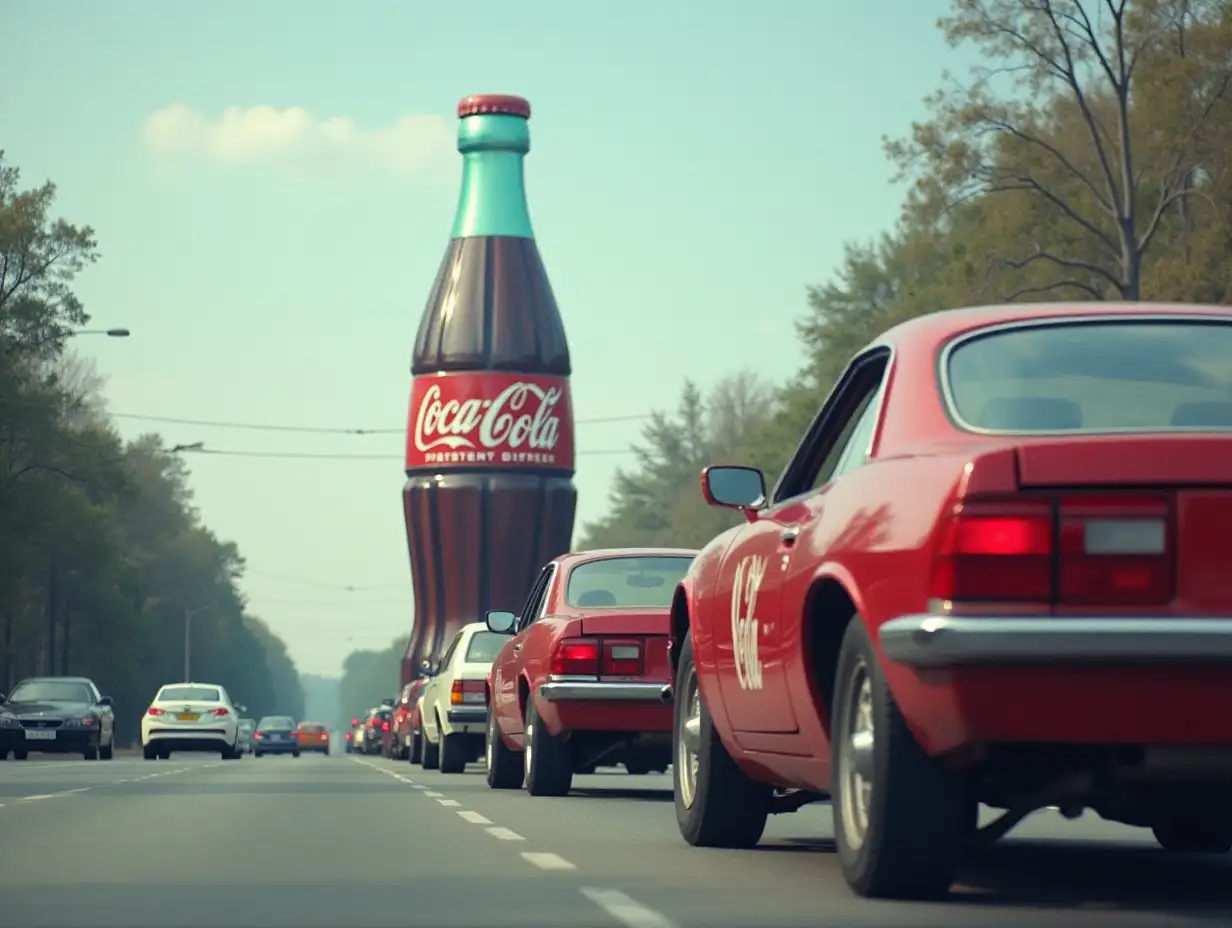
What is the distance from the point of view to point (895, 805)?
7.81 m

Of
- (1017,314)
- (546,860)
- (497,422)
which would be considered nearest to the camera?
(1017,314)

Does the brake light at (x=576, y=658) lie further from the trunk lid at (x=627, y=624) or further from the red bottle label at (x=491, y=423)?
the red bottle label at (x=491, y=423)

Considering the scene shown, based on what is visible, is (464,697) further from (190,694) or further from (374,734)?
(374,734)

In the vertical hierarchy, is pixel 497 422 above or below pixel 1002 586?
above

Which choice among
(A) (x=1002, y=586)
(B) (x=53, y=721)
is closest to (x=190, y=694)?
(B) (x=53, y=721)

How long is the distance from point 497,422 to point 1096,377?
57.2 meters

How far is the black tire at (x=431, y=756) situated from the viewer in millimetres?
29891

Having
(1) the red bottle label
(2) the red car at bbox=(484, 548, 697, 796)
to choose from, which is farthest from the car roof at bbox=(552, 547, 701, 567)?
(1) the red bottle label

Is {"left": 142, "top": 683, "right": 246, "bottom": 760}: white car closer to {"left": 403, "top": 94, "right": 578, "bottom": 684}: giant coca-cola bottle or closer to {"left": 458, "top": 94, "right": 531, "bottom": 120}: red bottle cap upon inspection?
{"left": 403, "top": 94, "right": 578, "bottom": 684}: giant coca-cola bottle

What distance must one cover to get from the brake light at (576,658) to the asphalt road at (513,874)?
1047mm

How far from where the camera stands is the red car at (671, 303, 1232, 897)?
23.9ft

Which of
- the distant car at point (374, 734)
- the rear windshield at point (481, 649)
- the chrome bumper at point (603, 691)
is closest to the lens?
the chrome bumper at point (603, 691)

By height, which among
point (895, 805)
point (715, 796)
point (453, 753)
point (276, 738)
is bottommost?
point (276, 738)

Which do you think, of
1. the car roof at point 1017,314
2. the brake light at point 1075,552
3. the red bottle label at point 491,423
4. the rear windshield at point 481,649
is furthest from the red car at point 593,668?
the red bottle label at point 491,423
